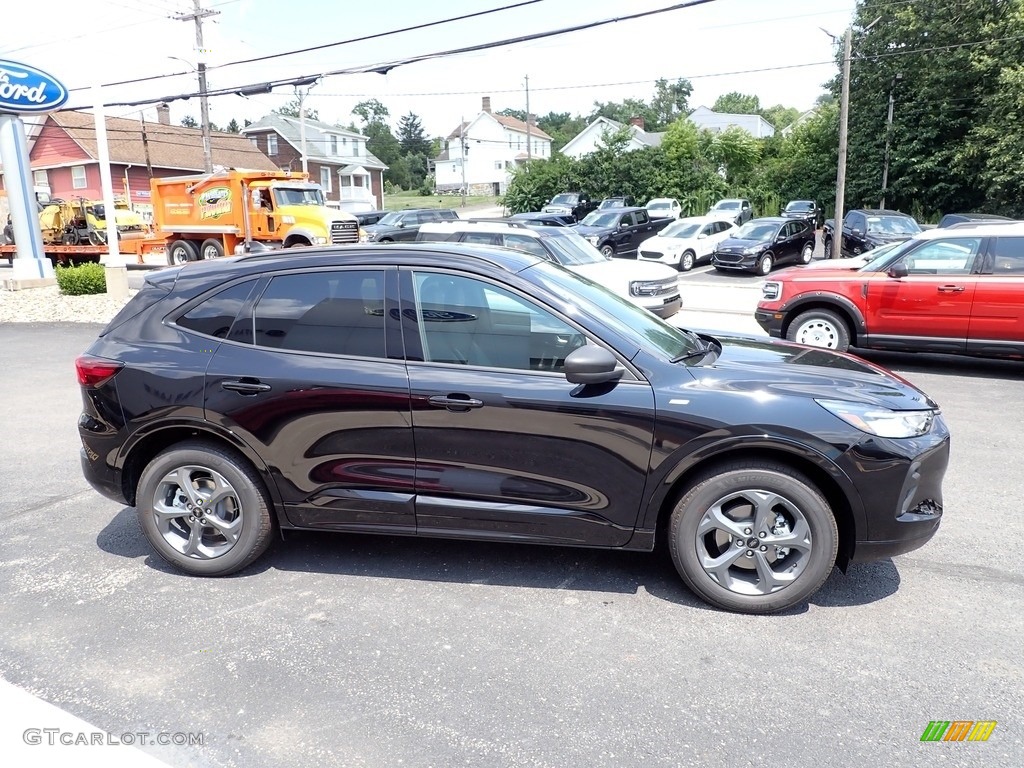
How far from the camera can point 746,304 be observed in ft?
50.4

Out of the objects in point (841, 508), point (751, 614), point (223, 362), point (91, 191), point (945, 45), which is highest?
point (945, 45)

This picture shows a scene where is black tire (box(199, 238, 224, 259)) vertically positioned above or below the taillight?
above

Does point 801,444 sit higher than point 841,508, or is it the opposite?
point 801,444

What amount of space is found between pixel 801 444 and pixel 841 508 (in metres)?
0.42

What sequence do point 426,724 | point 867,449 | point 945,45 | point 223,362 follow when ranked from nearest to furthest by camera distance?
point 426,724
point 867,449
point 223,362
point 945,45

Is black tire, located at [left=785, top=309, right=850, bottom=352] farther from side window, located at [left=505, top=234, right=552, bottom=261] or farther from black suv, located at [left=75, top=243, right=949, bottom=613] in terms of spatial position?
black suv, located at [left=75, top=243, right=949, bottom=613]

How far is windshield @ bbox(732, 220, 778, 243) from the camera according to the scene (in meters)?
22.8

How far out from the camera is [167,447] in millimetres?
4047

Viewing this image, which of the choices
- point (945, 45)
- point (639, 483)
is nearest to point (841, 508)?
point (639, 483)

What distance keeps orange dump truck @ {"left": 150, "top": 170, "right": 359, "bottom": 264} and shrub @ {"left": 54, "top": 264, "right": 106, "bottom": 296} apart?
15.8ft

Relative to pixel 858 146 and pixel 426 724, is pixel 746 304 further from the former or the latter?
pixel 858 146

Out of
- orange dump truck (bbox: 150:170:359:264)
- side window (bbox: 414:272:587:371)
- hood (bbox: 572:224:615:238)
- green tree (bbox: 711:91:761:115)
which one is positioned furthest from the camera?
green tree (bbox: 711:91:761:115)

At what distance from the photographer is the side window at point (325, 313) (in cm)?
382

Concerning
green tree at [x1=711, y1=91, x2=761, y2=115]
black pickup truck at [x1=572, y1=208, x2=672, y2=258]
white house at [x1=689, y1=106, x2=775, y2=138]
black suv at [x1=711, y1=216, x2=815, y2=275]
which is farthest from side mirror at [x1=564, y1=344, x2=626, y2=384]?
green tree at [x1=711, y1=91, x2=761, y2=115]
